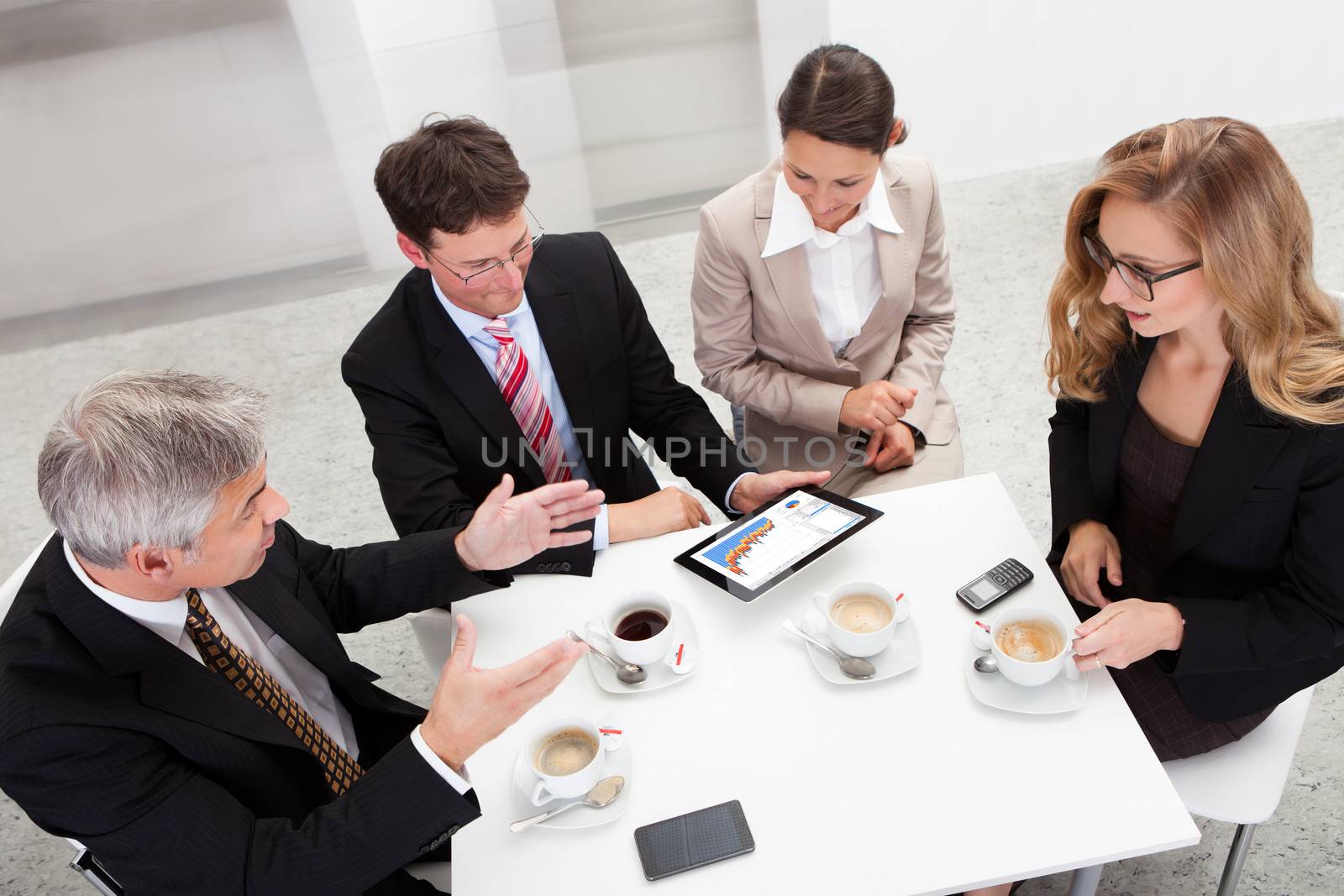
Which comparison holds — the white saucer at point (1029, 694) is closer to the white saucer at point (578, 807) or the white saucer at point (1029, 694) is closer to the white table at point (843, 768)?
the white table at point (843, 768)

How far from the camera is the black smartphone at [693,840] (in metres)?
1.25

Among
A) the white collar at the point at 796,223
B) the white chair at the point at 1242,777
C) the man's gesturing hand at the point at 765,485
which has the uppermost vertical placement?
the white collar at the point at 796,223

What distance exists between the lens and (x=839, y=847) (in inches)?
49.1

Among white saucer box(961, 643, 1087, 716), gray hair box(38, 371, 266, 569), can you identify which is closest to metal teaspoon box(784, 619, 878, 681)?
white saucer box(961, 643, 1087, 716)

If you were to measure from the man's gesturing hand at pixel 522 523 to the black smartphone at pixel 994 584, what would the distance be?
23.4 inches

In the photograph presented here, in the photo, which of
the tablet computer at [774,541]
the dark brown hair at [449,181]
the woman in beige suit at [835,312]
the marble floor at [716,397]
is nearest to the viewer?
the tablet computer at [774,541]

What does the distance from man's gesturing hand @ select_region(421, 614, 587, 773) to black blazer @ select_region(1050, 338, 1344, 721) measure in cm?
92

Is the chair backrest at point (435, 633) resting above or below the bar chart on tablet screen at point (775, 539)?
below

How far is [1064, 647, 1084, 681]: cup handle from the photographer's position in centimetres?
139

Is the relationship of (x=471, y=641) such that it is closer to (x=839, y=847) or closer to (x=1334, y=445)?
(x=839, y=847)

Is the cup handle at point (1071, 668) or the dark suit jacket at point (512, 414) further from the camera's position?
the dark suit jacket at point (512, 414)

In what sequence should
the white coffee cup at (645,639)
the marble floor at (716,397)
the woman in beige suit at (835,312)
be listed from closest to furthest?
the white coffee cup at (645,639)
the marble floor at (716,397)
the woman in beige suit at (835,312)

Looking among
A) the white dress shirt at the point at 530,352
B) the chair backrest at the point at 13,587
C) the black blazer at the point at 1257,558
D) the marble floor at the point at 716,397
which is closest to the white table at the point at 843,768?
the black blazer at the point at 1257,558

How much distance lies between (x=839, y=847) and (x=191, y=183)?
16.9ft
